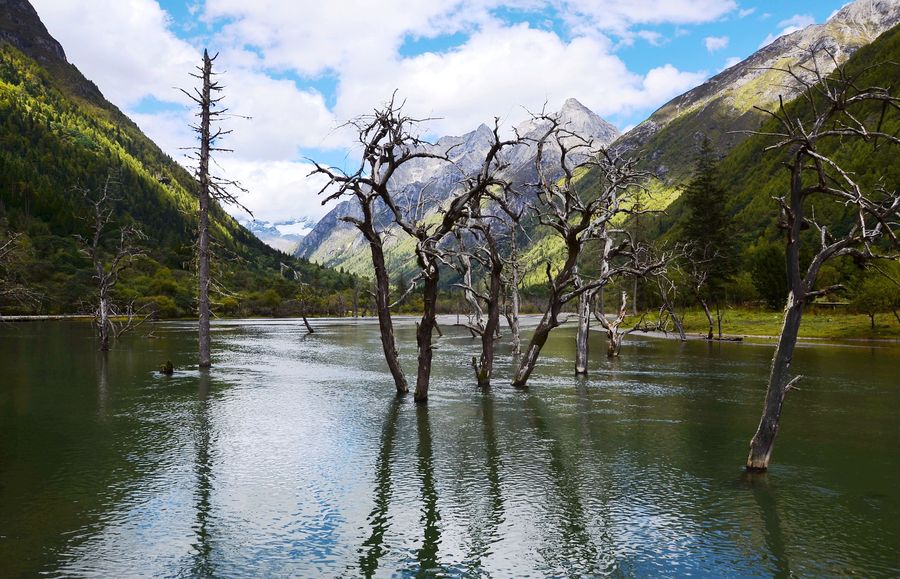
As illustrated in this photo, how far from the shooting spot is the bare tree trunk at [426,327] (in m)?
27.3

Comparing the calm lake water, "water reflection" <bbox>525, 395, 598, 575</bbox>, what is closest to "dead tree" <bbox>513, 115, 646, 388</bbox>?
the calm lake water

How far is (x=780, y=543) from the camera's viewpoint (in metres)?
12.4

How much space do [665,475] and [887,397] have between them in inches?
785

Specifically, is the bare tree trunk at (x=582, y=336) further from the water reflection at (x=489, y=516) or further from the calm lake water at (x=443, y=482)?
the water reflection at (x=489, y=516)

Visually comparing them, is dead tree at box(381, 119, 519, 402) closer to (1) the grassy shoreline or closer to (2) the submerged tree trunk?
(2) the submerged tree trunk

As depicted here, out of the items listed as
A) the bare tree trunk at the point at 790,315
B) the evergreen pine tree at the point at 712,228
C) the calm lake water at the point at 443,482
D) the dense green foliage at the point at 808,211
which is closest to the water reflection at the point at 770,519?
the calm lake water at the point at 443,482

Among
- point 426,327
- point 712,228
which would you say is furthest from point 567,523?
point 712,228

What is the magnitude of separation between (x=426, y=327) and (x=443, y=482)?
37.3 ft

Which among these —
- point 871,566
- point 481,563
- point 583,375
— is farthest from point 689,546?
point 583,375

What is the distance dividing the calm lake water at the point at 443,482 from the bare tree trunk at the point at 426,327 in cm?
115

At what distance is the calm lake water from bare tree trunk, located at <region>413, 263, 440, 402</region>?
115 centimetres

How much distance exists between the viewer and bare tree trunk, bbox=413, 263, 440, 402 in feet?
89.6

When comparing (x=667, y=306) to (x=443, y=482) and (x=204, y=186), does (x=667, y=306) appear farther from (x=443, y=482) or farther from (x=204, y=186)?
(x=443, y=482)

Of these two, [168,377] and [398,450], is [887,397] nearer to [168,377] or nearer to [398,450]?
[398,450]
